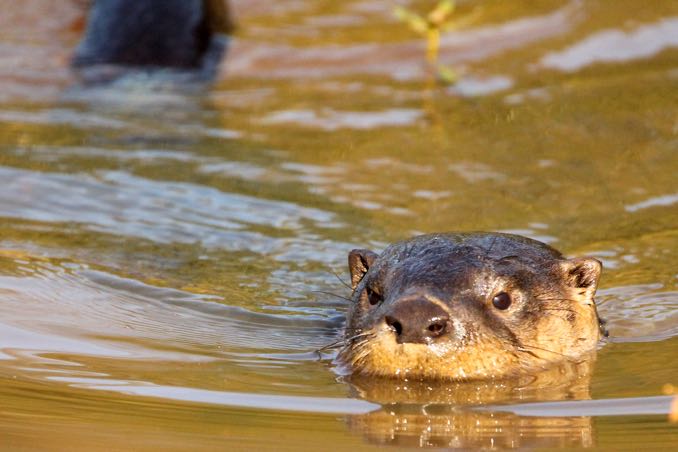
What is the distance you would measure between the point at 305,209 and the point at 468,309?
328 centimetres

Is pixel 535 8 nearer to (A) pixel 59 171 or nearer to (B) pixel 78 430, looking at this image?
(A) pixel 59 171

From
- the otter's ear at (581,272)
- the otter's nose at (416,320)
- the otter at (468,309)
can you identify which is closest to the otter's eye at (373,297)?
the otter at (468,309)

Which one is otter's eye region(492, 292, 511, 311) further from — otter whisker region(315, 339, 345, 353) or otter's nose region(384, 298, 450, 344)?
otter whisker region(315, 339, 345, 353)

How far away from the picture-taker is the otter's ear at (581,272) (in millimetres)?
5105

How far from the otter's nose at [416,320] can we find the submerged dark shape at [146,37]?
7.10 meters

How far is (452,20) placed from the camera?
38.6ft

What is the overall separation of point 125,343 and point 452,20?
717 centimetres

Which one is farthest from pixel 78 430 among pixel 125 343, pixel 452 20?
pixel 452 20

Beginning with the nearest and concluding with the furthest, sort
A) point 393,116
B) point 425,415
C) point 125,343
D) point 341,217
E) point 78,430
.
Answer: point 78,430 → point 425,415 → point 125,343 → point 341,217 → point 393,116

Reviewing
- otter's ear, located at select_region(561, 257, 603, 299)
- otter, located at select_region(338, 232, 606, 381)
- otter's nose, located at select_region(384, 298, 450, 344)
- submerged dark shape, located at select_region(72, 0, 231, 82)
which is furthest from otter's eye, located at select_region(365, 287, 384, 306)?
submerged dark shape, located at select_region(72, 0, 231, 82)

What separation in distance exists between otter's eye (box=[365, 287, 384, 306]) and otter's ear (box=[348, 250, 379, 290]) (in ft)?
1.03

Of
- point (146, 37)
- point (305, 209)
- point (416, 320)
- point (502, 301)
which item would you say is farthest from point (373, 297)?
point (146, 37)

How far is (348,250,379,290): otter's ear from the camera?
5.30 m

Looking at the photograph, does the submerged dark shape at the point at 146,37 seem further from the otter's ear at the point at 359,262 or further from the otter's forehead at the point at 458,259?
the otter's forehead at the point at 458,259
